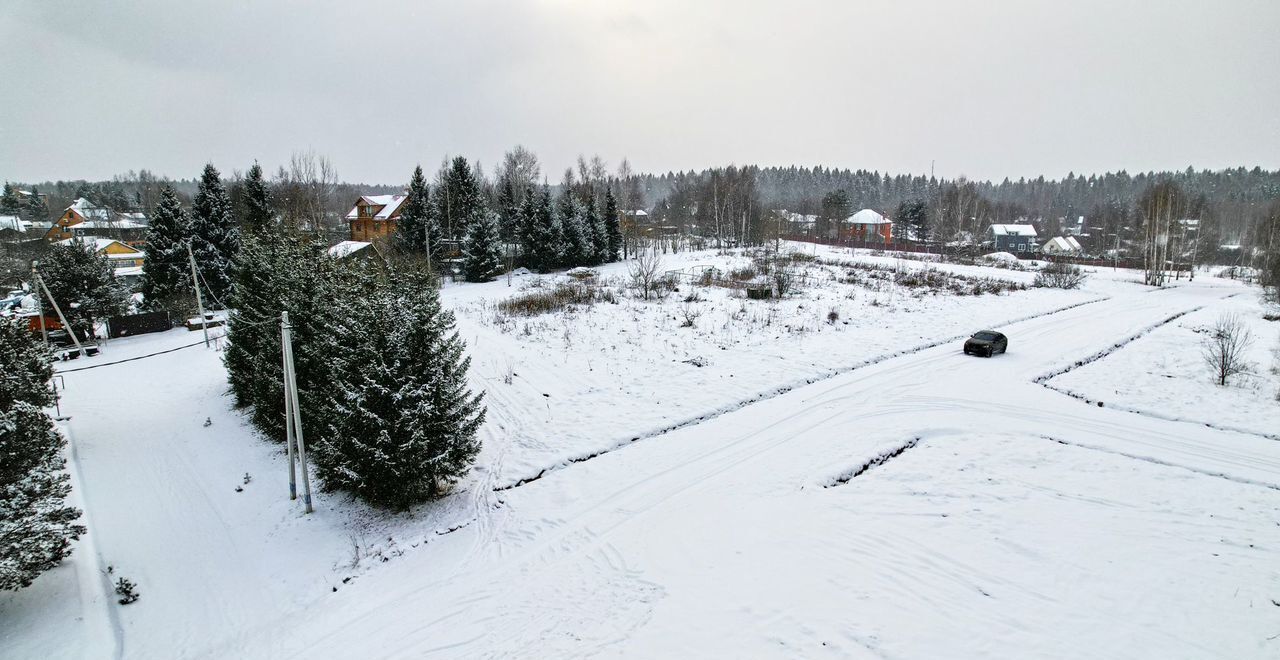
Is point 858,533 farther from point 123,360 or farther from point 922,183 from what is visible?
point 922,183

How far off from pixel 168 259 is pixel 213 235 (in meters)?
2.66

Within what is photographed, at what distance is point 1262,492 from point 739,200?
61.2 metres

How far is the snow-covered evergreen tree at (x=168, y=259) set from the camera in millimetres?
30953

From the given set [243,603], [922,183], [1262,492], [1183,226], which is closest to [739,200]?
[1183,226]

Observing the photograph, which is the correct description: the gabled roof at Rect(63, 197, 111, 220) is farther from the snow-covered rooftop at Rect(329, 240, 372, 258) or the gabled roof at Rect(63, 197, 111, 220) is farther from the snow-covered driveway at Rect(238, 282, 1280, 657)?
the snow-covered driveway at Rect(238, 282, 1280, 657)

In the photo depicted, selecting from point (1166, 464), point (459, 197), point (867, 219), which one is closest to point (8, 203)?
point (459, 197)

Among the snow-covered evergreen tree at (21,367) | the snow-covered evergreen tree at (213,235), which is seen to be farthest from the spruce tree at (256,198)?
the snow-covered evergreen tree at (21,367)

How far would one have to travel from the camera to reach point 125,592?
24.8ft

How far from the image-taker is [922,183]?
141000 millimetres

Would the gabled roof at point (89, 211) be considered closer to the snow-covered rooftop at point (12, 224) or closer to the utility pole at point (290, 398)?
the snow-covered rooftop at point (12, 224)

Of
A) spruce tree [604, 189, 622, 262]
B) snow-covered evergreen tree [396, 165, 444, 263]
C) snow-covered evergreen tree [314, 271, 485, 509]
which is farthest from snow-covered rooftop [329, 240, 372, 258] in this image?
spruce tree [604, 189, 622, 262]

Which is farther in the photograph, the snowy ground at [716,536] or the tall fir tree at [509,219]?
the tall fir tree at [509,219]

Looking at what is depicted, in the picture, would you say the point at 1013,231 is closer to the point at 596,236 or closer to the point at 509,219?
the point at 596,236

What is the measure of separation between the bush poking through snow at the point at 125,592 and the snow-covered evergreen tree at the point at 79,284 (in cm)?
2953
